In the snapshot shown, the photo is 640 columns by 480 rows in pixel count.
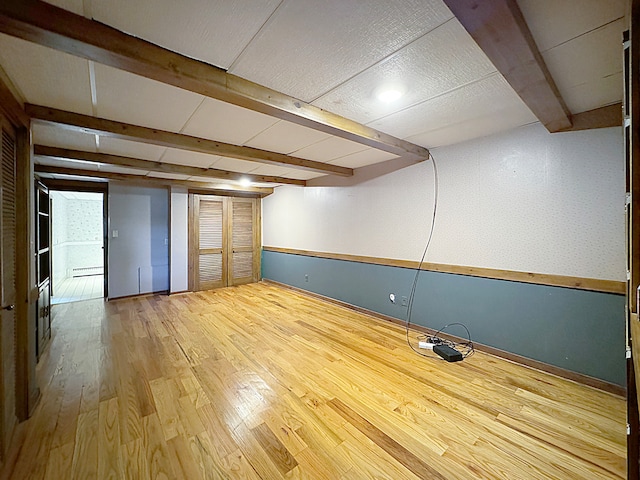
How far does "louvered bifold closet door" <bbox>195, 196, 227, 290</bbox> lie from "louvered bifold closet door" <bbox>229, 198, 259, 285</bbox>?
215 millimetres

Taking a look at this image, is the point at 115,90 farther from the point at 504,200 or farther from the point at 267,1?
the point at 504,200

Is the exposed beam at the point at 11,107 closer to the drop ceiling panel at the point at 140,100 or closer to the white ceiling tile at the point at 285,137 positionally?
the drop ceiling panel at the point at 140,100

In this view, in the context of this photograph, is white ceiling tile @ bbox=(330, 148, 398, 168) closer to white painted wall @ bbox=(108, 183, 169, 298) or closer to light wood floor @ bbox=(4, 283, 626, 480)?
light wood floor @ bbox=(4, 283, 626, 480)

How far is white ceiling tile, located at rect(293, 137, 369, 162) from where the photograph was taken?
285 centimetres

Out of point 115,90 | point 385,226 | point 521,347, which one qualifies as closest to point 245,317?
point 385,226

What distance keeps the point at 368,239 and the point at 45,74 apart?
348cm

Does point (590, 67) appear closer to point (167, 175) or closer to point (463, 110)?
point (463, 110)

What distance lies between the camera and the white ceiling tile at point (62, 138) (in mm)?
2398

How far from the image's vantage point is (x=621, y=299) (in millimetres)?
2062

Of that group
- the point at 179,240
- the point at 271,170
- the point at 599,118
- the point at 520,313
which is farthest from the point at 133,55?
the point at 179,240

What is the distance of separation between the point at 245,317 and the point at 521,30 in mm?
3929

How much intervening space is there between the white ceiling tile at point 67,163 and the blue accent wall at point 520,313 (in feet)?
13.5

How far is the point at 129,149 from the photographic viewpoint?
3.08m

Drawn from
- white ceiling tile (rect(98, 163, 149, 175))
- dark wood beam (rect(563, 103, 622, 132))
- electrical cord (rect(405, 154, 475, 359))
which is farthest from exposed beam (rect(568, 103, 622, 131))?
white ceiling tile (rect(98, 163, 149, 175))
